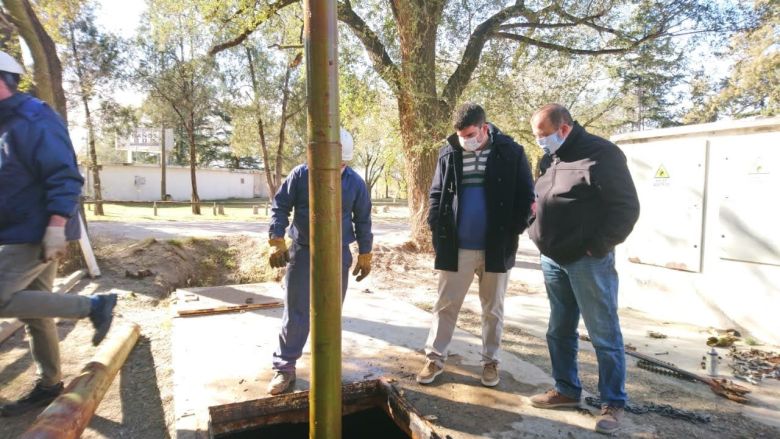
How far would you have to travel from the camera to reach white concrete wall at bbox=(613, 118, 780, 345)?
4.36m

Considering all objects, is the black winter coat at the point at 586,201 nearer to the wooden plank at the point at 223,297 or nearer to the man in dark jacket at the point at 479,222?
the man in dark jacket at the point at 479,222

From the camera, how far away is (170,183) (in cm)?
3588

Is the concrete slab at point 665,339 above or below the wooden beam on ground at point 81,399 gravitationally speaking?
below

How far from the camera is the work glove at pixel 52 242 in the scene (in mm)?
2562

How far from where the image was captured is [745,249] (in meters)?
4.50

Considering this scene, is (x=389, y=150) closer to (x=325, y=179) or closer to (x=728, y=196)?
(x=728, y=196)

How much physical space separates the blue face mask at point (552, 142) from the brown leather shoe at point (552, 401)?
157cm

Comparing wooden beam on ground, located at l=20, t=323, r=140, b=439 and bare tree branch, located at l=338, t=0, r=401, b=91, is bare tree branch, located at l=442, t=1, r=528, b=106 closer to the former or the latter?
bare tree branch, located at l=338, t=0, r=401, b=91

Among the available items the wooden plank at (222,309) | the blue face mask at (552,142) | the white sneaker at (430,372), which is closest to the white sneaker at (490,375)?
the white sneaker at (430,372)

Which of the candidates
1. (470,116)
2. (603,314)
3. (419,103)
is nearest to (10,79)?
(470,116)

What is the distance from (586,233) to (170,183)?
38151 mm

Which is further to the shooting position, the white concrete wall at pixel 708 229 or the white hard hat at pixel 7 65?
the white concrete wall at pixel 708 229

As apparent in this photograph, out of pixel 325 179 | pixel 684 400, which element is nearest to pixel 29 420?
pixel 325 179

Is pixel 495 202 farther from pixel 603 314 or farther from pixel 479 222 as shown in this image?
pixel 603 314
